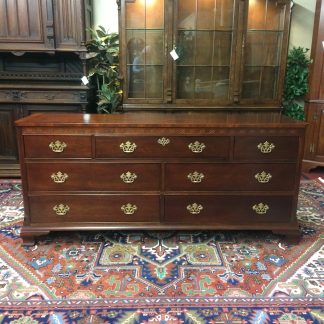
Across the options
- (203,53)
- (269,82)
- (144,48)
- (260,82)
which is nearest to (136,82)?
(144,48)

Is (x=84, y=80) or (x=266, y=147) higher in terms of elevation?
(x=84, y=80)

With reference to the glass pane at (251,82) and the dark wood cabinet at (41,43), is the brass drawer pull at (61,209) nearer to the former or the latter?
the dark wood cabinet at (41,43)

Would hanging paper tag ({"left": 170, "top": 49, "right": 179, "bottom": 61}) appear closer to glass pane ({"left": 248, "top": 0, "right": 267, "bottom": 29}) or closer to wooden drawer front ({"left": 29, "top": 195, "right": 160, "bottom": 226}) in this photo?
glass pane ({"left": 248, "top": 0, "right": 267, "bottom": 29})

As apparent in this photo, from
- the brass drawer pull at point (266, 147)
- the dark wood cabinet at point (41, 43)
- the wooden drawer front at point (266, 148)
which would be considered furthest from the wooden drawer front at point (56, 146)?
the dark wood cabinet at point (41, 43)

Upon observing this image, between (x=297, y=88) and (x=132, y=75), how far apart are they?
1.89m

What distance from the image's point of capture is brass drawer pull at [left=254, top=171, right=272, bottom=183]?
2.17 meters

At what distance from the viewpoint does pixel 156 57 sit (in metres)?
3.50

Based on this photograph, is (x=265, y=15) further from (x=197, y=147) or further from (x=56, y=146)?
(x=56, y=146)

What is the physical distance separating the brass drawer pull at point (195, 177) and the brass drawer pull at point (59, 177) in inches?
31.8

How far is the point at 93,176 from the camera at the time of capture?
2145mm

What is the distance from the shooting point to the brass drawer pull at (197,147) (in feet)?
6.93

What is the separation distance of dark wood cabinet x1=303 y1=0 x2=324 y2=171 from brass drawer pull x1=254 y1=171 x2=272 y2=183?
1831 millimetres

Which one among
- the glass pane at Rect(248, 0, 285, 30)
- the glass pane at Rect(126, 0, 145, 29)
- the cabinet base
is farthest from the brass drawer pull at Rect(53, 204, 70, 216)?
the glass pane at Rect(248, 0, 285, 30)

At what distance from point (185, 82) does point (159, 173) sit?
5.67 ft
